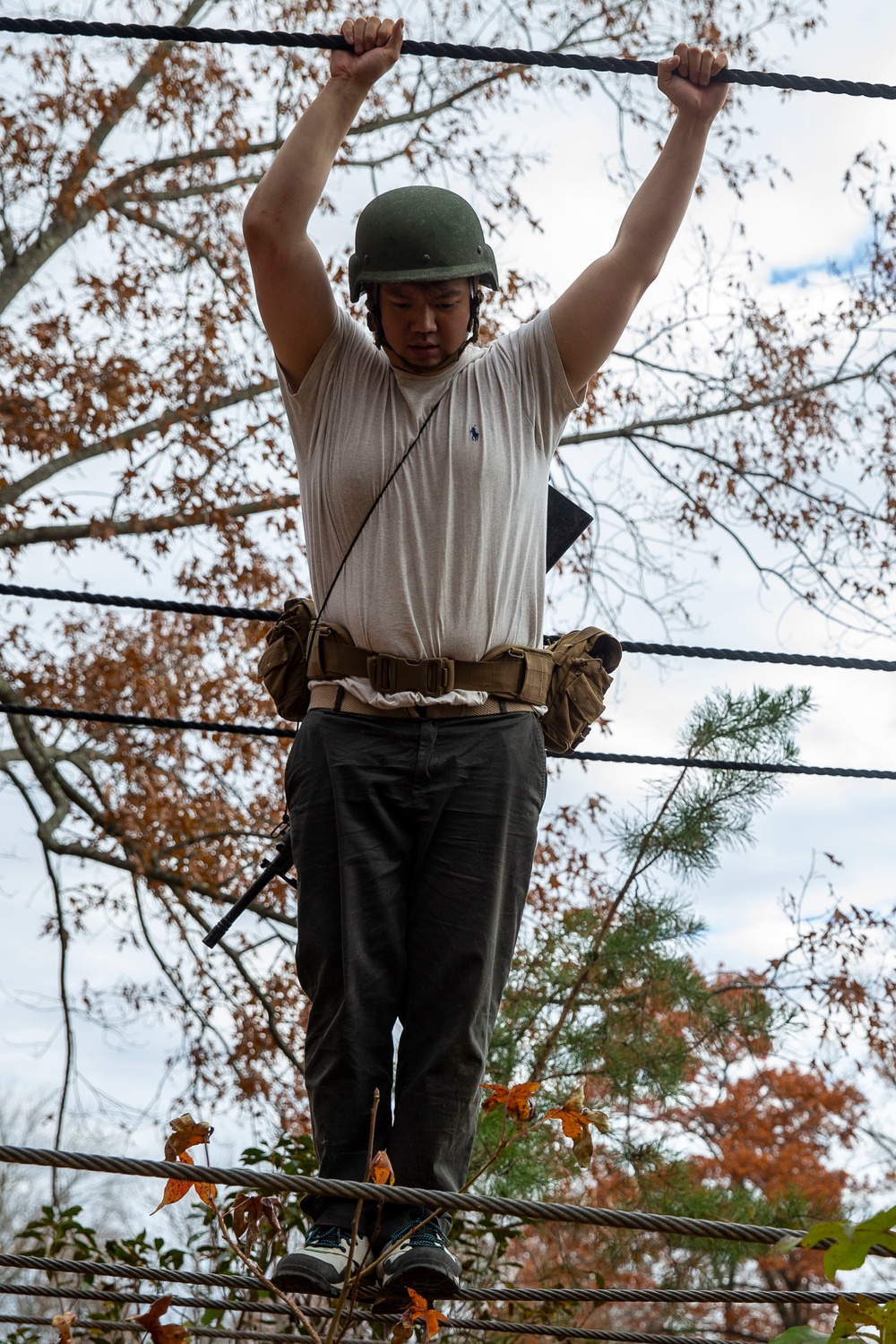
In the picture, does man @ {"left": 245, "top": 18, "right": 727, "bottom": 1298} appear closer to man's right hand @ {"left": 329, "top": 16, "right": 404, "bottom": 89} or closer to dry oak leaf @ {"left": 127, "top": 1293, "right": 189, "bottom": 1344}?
man's right hand @ {"left": 329, "top": 16, "right": 404, "bottom": 89}

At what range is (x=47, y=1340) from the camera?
593cm

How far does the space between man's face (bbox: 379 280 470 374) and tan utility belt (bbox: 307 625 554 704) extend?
0.55m

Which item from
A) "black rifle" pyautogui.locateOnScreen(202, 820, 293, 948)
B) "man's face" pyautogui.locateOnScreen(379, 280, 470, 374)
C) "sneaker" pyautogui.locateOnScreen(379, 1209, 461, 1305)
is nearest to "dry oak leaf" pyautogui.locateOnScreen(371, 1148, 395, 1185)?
"sneaker" pyautogui.locateOnScreen(379, 1209, 461, 1305)

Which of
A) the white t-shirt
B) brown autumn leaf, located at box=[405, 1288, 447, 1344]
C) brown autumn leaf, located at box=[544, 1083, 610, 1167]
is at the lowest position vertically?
brown autumn leaf, located at box=[405, 1288, 447, 1344]

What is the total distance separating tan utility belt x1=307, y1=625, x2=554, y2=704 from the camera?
2.38 meters

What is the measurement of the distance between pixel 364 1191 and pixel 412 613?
1.00 meters

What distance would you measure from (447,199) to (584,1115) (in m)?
1.69

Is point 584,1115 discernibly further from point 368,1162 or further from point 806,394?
point 806,394

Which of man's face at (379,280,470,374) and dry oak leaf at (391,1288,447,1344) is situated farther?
man's face at (379,280,470,374)

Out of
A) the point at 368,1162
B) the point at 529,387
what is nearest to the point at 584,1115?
the point at 368,1162

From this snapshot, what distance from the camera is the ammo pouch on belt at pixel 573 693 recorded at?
2.58 m

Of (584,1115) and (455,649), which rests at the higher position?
(455,649)

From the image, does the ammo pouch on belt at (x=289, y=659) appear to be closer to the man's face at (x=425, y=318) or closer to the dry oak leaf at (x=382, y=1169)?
the man's face at (x=425, y=318)

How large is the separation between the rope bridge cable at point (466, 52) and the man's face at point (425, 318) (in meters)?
0.52
